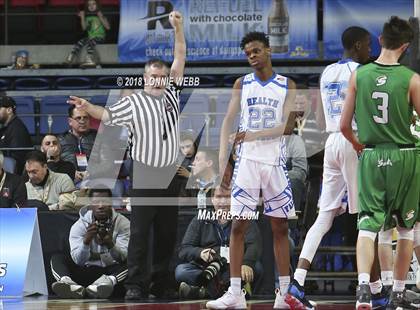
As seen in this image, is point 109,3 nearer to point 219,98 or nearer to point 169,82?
point 219,98

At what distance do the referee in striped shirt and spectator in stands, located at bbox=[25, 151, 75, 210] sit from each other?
1.28m

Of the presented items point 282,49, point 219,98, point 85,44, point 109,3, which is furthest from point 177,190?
point 109,3

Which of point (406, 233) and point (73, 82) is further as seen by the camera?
point (73, 82)

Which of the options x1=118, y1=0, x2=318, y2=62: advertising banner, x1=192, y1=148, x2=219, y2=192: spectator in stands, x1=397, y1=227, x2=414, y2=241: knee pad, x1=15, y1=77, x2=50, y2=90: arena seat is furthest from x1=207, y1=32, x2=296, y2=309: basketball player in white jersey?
x1=15, y1=77, x2=50, y2=90: arena seat

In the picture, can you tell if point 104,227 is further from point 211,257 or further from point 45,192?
point 211,257

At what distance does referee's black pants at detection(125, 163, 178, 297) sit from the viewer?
37.0 feet

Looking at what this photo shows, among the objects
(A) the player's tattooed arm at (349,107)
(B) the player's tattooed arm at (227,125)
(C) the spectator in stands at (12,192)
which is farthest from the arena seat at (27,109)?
(A) the player's tattooed arm at (349,107)

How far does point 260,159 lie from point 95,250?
2.83m

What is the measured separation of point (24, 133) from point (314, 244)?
20.2 feet

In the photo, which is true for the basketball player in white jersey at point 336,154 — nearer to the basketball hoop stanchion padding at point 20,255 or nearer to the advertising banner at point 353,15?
the basketball hoop stanchion padding at point 20,255

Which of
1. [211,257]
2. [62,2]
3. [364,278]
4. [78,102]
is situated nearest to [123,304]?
[211,257]

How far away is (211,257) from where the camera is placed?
37.6 feet

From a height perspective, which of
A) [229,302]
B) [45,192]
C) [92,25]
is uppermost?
[92,25]

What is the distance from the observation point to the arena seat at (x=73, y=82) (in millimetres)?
17500
